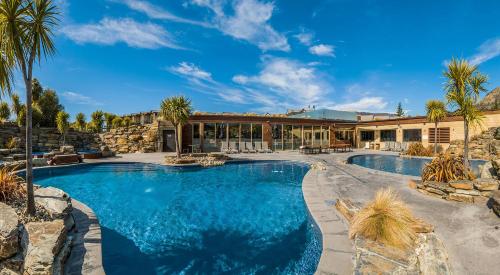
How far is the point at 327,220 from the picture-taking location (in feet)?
15.3

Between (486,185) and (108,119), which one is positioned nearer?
(486,185)

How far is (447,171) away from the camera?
6.88 metres

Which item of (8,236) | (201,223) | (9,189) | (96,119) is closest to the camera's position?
(8,236)

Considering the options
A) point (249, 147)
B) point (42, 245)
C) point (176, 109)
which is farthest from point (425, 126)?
point (42, 245)

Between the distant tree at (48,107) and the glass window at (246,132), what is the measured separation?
70.8 feet

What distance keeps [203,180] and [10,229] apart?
7861mm

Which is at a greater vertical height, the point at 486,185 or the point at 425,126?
the point at 425,126

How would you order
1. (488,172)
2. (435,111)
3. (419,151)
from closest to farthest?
1. (488,172)
2. (435,111)
3. (419,151)

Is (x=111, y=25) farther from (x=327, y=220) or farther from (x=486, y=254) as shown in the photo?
(x=486, y=254)

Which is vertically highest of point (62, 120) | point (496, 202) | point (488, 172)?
point (62, 120)

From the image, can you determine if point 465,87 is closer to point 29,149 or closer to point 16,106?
point 29,149

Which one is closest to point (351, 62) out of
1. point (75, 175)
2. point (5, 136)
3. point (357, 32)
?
point (357, 32)

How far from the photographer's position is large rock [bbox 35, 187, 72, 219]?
4512 mm

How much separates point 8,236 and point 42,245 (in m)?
0.40
